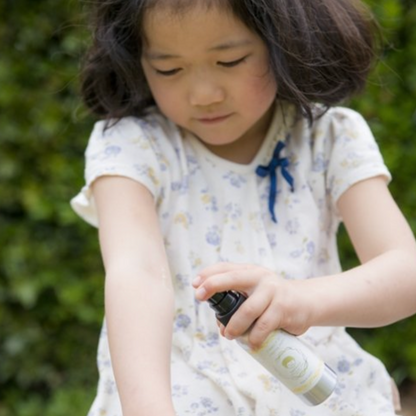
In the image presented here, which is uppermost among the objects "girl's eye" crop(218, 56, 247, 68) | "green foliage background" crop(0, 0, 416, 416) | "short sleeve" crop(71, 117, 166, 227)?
"girl's eye" crop(218, 56, 247, 68)

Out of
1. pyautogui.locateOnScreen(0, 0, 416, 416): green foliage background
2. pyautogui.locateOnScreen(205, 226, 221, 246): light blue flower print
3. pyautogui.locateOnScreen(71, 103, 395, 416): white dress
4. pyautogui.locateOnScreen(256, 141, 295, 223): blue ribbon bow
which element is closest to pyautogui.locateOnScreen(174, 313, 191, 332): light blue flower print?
pyautogui.locateOnScreen(71, 103, 395, 416): white dress

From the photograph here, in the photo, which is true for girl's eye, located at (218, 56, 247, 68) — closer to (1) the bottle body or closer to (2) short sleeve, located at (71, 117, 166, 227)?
(2) short sleeve, located at (71, 117, 166, 227)

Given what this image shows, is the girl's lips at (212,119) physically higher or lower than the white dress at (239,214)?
higher

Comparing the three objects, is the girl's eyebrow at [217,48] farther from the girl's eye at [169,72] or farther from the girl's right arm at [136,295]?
the girl's right arm at [136,295]

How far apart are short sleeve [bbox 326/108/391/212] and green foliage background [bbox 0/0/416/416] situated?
1.09 meters

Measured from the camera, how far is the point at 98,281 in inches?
128

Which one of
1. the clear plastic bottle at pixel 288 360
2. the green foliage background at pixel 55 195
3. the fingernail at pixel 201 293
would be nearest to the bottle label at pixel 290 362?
the clear plastic bottle at pixel 288 360

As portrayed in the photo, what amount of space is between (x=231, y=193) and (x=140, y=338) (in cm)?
47

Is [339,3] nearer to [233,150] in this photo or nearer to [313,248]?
[233,150]

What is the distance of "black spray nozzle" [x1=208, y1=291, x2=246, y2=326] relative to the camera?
1.53 meters

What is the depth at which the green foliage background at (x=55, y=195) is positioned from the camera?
3.22 metres

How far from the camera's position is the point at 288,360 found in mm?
1521

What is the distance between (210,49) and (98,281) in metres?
1.56

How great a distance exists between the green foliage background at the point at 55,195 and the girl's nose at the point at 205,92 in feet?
4.56
